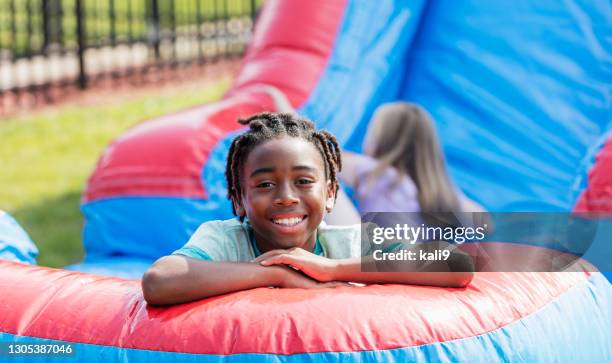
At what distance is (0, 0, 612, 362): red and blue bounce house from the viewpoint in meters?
2.27

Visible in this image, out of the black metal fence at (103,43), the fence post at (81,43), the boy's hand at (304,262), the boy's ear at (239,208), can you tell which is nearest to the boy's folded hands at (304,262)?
the boy's hand at (304,262)

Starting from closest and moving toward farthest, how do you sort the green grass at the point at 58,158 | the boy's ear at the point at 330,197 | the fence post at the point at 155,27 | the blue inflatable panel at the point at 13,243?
1. the boy's ear at the point at 330,197
2. the blue inflatable panel at the point at 13,243
3. the green grass at the point at 58,158
4. the fence post at the point at 155,27

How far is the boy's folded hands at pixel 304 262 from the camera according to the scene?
7.97ft

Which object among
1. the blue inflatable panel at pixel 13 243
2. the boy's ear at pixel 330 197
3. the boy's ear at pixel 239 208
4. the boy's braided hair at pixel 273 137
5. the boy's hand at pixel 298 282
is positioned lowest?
the blue inflatable panel at pixel 13 243

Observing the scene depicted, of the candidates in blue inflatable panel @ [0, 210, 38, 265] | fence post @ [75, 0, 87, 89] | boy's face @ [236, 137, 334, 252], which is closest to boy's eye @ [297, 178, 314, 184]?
boy's face @ [236, 137, 334, 252]

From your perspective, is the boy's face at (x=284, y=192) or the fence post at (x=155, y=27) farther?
the fence post at (x=155, y=27)

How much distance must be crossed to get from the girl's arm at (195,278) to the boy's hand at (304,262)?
0.03m

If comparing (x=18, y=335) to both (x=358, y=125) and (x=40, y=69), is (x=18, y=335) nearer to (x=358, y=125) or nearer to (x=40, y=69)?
(x=358, y=125)

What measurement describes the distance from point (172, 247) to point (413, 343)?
1803 mm

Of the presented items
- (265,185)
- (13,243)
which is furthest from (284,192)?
(13,243)

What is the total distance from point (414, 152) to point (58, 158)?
3188 millimetres

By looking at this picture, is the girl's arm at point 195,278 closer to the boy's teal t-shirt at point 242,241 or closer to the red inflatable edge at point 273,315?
the red inflatable edge at point 273,315

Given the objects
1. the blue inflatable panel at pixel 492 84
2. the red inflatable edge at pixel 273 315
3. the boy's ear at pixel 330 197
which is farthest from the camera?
the blue inflatable panel at pixel 492 84

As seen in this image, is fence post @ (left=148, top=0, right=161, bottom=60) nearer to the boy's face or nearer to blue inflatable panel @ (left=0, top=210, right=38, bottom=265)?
blue inflatable panel @ (left=0, top=210, right=38, bottom=265)
